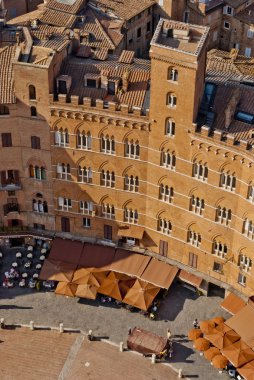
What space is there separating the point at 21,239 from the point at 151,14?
46.2m

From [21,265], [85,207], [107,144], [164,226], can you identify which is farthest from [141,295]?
[107,144]

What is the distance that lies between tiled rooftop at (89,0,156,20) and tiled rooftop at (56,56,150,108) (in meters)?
25.4

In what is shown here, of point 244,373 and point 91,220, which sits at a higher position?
point 91,220

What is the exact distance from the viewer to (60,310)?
80625 millimetres

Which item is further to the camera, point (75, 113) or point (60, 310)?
point (60, 310)

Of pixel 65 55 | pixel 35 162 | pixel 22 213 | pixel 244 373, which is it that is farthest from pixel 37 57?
pixel 244 373

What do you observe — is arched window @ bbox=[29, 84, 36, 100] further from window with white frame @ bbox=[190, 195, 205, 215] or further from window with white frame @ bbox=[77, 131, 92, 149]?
window with white frame @ bbox=[190, 195, 205, 215]

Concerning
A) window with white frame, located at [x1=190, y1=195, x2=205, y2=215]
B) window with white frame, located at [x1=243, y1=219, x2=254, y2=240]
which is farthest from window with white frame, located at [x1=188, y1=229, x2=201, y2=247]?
window with white frame, located at [x1=243, y1=219, x2=254, y2=240]

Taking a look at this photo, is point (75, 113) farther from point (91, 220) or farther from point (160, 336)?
point (160, 336)

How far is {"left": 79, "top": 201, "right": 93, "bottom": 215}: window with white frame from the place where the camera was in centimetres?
8319

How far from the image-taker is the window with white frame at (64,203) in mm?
83812

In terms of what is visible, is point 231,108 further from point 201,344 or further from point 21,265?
point 21,265

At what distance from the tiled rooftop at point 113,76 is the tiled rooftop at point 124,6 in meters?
25.4

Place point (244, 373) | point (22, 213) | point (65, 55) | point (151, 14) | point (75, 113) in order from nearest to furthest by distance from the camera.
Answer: point (244, 373)
point (75, 113)
point (65, 55)
point (22, 213)
point (151, 14)
